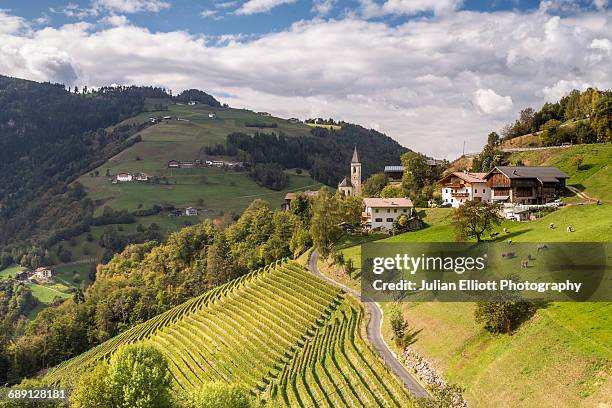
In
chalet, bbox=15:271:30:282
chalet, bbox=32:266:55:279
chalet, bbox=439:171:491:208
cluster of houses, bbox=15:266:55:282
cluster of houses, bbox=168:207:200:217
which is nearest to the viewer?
chalet, bbox=439:171:491:208

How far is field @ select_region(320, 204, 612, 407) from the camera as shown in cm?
2620

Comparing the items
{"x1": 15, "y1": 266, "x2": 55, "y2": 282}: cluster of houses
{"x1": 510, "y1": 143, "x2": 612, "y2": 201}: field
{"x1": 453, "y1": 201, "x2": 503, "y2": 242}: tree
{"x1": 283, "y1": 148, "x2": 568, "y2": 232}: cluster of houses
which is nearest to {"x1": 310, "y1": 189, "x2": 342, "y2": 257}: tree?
{"x1": 283, "y1": 148, "x2": 568, "y2": 232}: cluster of houses

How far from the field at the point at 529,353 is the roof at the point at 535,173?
106 feet

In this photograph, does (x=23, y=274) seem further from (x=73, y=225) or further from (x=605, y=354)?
(x=605, y=354)

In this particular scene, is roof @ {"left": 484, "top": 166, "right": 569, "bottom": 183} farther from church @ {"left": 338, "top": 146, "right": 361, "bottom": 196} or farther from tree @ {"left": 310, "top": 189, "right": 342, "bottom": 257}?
church @ {"left": 338, "top": 146, "right": 361, "bottom": 196}

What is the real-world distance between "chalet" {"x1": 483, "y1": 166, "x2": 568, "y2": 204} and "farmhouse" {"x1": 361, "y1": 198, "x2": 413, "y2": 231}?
1432cm

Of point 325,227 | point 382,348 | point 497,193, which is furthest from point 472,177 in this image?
point 382,348

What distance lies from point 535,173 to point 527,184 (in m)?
2.31

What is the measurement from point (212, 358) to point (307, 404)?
19933 millimetres

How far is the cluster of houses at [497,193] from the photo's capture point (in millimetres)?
74312

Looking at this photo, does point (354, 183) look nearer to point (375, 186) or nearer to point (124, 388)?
point (375, 186)

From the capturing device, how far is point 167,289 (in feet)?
333

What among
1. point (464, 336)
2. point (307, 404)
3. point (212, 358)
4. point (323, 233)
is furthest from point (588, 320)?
point (323, 233)

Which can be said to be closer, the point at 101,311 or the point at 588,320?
the point at 588,320
